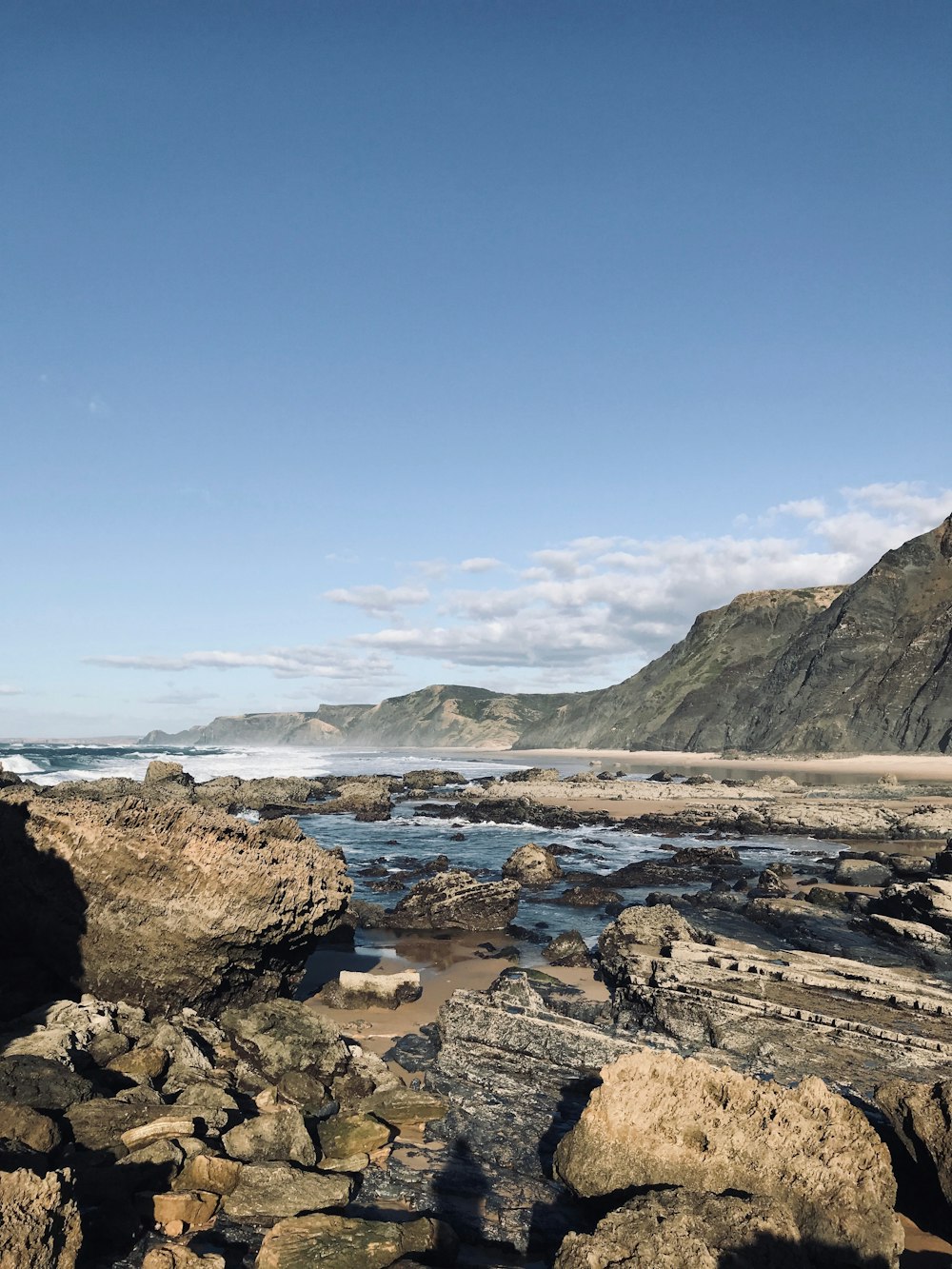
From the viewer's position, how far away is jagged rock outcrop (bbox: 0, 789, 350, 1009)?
33.9 feet

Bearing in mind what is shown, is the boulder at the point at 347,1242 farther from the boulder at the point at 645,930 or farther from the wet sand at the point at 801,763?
the wet sand at the point at 801,763

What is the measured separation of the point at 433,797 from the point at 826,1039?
46.2 meters

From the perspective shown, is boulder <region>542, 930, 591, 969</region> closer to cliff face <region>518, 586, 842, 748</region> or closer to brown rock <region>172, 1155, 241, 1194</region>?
brown rock <region>172, 1155, 241, 1194</region>

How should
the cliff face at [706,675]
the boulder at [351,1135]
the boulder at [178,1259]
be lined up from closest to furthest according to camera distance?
1. the boulder at [178,1259]
2. the boulder at [351,1135]
3. the cliff face at [706,675]

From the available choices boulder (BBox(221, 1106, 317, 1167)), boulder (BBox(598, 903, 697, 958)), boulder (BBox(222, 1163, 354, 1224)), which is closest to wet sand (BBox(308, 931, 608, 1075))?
boulder (BBox(598, 903, 697, 958))

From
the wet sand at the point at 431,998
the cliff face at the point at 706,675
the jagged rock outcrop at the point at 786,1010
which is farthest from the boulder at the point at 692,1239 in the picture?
the cliff face at the point at 706,675

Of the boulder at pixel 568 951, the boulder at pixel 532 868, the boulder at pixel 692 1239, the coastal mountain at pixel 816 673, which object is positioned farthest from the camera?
the coastal mountain at pixel 816 673

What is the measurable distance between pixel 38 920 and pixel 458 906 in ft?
Result: 33.4

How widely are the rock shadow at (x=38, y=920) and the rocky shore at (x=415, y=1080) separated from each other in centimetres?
4

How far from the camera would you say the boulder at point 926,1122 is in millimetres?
6590

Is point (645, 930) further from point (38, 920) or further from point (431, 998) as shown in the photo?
point (38, 920)

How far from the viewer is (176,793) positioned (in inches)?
1521

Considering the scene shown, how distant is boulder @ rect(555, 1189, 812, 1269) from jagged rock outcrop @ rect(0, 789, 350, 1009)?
6.51 meters

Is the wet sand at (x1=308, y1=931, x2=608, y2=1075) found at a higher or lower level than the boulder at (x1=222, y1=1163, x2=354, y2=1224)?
lower
